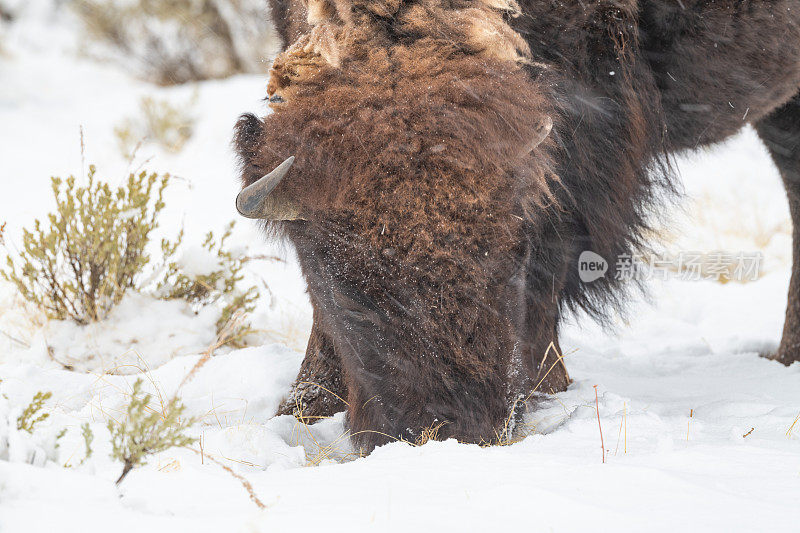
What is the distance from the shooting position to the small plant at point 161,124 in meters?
7.93

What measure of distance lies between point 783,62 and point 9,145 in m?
8.47

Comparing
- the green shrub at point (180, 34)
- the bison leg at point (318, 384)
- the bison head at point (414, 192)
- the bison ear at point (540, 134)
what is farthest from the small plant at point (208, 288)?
the green shrub at point (180, 34)

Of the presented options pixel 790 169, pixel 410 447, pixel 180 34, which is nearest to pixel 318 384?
pixel 410 447

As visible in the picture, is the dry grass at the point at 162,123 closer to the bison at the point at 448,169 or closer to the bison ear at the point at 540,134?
the bison at the point at 448,169

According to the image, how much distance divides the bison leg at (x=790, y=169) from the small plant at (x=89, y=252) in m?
3.41

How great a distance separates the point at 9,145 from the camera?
8.28m

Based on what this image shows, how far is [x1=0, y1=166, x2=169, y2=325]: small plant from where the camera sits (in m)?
3.28

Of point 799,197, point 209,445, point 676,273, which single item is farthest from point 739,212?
point 209,445

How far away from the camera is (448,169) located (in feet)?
5.87

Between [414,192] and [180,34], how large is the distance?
983 cm

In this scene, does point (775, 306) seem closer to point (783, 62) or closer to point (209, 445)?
point (783, 62)

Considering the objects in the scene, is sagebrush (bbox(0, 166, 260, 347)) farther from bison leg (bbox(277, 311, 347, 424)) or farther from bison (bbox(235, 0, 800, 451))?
bison (bbox(235, 0, 800, 451))

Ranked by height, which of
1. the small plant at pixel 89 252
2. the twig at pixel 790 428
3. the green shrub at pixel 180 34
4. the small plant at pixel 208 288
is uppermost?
the green shrub at pixel 180 34

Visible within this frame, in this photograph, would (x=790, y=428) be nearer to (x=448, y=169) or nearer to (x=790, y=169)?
(x=448, y=169)
